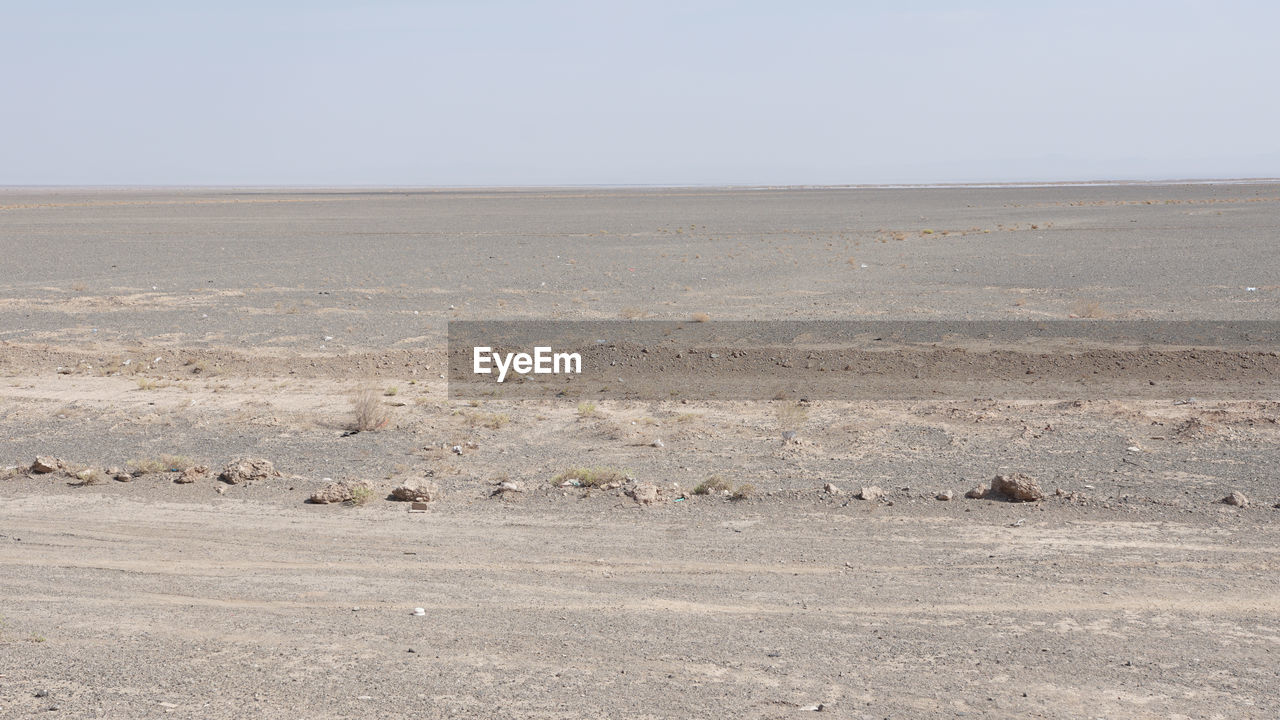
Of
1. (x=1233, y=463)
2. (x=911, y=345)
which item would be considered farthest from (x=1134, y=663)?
(x=911, y=345)

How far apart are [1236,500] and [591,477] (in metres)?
5.21

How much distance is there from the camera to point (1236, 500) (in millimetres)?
8609

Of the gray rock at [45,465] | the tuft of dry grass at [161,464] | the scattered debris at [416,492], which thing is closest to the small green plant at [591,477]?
the scattered debris at [416,492]

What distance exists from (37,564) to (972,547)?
645 centimetres

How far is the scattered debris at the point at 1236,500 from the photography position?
338 inches

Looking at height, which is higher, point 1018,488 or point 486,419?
point 1018,488

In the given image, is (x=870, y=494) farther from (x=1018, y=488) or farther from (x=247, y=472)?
(x=247, y=472)

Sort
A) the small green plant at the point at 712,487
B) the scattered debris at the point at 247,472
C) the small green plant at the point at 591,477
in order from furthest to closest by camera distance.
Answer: the scattered debris at the point at 247,472 → the small green plant at the point at 591,477 → the small green plant at the point at 712,487

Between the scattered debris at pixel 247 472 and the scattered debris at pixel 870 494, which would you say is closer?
the scattered debris at pixel 870 494

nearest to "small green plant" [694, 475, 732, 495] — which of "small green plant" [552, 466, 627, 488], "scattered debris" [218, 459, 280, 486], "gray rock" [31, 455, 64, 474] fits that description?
"small green plant" [552, 466, 627, 488]

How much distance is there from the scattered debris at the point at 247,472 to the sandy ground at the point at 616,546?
124 mm

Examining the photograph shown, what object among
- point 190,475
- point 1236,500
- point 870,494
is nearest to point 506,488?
point 190,475

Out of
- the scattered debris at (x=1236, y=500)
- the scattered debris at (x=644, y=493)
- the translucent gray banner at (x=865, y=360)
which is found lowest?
the scattered debris at (x=644, y=493)

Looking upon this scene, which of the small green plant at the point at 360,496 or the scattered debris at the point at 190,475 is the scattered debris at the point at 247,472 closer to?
the scattered debris at the point at 190,475
